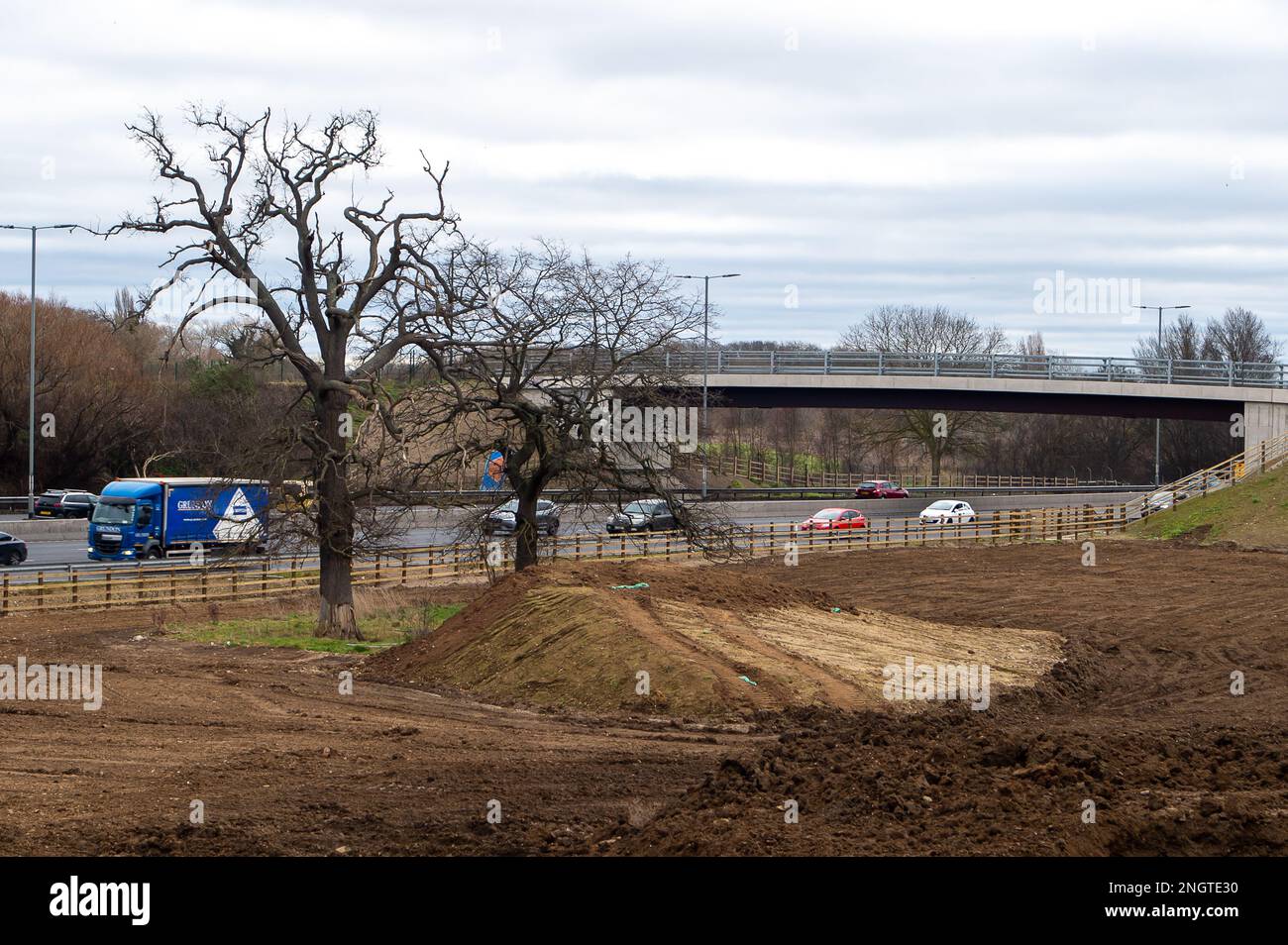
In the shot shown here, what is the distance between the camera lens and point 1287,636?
26.0 m

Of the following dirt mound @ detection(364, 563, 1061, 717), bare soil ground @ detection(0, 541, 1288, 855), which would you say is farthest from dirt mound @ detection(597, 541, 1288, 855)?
dirt mound @ detection(364, 563, 1061, 717)

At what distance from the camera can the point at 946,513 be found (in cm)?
5478

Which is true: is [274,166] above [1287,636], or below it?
above

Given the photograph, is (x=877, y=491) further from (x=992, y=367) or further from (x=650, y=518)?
(x=650, y=518)

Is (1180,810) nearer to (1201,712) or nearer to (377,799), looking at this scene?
(377,799)

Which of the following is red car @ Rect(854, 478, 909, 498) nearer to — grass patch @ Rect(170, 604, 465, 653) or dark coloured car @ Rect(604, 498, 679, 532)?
dark coloured car @ Rect(604, 498, 679, 532)

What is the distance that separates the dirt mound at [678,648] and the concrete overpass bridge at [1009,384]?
31524 millimetres

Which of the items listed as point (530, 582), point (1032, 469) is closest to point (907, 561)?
point (530, 582)

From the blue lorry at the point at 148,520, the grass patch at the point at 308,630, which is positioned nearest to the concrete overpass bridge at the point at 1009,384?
the blue lorry at the point at 148,520

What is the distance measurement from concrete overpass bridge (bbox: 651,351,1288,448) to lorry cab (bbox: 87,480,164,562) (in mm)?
24554

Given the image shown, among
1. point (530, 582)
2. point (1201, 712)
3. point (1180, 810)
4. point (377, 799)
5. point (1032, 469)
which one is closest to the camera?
point (1180, 810)

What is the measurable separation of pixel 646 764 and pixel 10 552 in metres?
29.3

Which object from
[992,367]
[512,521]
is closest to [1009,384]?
[992,367]
